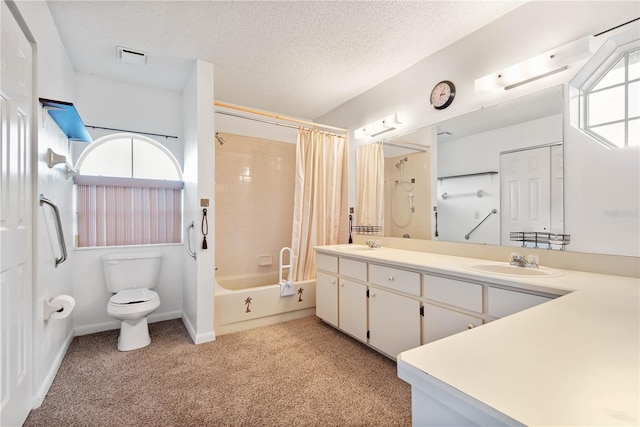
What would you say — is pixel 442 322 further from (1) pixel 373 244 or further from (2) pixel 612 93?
(2) pixel 612 93

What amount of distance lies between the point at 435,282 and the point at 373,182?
1.49 m

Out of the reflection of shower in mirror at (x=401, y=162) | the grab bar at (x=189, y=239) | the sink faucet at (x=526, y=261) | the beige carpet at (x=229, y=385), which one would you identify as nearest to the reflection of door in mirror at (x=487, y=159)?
the sink faucet at (x=526, y=261)

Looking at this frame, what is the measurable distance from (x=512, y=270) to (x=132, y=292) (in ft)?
9.69

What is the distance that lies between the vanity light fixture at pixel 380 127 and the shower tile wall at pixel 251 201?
1.08m

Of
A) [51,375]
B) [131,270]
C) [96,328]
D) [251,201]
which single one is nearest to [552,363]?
[51,375]

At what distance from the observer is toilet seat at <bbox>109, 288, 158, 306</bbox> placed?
93.9 inches

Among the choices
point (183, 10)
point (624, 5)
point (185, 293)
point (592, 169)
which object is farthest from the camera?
point (185, 293)

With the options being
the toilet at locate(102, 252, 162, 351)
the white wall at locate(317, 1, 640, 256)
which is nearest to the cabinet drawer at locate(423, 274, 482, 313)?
the white wall at locate(317, 1, 640, 256)

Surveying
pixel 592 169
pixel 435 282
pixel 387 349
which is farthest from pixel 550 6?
pixel 387 349

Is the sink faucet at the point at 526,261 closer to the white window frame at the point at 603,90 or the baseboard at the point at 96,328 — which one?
the white window frame at the point at 603,90

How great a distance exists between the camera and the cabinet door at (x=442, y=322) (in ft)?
5.35

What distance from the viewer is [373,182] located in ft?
10.1

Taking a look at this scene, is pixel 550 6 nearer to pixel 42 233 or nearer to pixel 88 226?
pixel 42 233

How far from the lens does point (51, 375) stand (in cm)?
189
